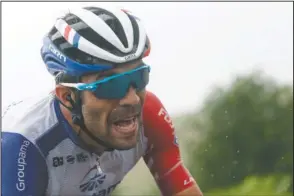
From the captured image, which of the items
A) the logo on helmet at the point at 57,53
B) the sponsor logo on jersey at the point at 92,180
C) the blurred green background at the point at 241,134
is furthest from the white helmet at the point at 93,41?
the blurred green background at the point at 241,134

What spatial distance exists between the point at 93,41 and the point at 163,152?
645mm

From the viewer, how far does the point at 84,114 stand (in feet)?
9.78

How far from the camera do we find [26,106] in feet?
10.6

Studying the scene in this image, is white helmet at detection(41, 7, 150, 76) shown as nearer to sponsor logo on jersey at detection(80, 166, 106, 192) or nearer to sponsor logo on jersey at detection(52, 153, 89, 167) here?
sponsor logo on jersey at detection(52, 153, 89, 167)

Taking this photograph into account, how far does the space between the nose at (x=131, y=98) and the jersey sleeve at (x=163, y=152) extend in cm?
34

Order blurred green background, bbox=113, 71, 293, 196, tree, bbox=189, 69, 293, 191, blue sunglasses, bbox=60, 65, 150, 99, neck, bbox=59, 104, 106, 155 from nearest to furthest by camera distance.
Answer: blue sunglasses, bbox=60, 65, 150, 99
neck, bbox=59, 104, 106, 155
blurred green background, bbox=113, 71, 293, 196
tree, bbox=189, 69, 293, 191

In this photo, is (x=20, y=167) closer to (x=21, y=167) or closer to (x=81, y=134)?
(x=21, y=167)

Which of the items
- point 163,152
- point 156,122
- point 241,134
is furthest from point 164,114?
point 241,134

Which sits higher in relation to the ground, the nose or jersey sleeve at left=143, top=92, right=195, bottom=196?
the nose

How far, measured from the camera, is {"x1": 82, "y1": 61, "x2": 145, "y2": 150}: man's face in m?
2.89

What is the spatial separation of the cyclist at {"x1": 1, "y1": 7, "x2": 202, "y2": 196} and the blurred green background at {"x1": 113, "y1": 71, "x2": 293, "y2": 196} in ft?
14.0

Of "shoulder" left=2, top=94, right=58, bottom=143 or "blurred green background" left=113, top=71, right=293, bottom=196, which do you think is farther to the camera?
"blurred green background" left=113, top=71, right=293, bottom=196

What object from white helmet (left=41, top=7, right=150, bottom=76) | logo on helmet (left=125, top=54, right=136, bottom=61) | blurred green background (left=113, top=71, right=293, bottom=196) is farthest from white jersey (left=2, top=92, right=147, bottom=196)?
blurred green background (left=113, top=71, right=293, bottom=196)

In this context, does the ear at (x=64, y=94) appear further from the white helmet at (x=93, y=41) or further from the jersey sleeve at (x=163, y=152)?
the jersey sleeve at (x=163, y=152)
